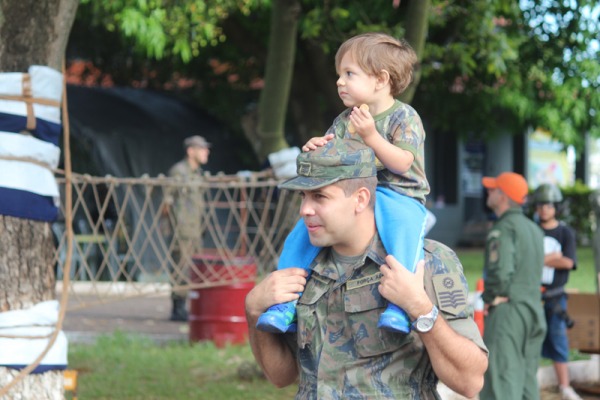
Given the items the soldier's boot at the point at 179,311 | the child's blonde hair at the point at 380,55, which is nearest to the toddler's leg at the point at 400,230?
the child's blonde hair at the point at 380,55

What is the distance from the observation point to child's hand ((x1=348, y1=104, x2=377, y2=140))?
336 centimetres

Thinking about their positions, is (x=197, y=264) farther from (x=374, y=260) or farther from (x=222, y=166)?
(x=222, y=166)

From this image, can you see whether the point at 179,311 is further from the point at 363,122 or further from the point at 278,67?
the point at 363,122

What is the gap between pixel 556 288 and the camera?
8.79 metres

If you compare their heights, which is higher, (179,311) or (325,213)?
(325,213)

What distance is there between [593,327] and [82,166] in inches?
406

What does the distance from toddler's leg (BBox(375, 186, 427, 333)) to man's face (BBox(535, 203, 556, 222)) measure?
5730 mm

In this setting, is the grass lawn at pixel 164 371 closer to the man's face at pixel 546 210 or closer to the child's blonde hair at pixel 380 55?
the man's face at pixel 546 210

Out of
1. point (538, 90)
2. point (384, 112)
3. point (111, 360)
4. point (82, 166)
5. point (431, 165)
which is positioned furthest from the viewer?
point (431, 165)

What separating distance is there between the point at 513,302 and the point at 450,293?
15.3 feet

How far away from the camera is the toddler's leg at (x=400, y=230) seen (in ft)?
10.0

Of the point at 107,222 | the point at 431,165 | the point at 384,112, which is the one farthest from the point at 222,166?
the point at 384,112

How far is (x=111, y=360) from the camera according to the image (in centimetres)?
970

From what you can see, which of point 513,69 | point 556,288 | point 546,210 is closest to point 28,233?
point 556,288
